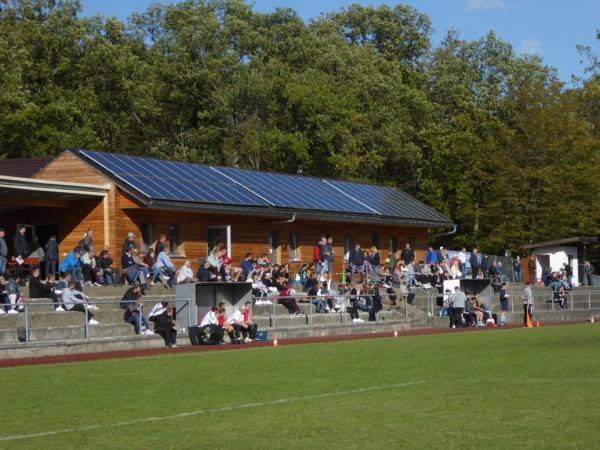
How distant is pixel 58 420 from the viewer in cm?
1352

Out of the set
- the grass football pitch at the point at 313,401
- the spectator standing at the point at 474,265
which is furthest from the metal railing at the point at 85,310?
the spectator standing at the point at 474,265

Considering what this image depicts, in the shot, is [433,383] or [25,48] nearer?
[433,383]

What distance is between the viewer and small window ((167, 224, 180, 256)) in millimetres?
41625

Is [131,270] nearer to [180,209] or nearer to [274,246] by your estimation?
[180,209]

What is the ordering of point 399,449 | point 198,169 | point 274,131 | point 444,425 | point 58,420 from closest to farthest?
point 399,449 → point 444,425 → point 58,420 → point 198,169 → point 274,131

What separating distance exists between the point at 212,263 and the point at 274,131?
34.7 meters

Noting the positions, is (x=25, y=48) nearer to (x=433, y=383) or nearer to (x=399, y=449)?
(x=433, y=383)

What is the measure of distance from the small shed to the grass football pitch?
106ft

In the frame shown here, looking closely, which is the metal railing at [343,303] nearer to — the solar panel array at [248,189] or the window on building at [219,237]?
the solar panel array at [248,189]

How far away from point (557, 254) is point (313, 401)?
43.7 m

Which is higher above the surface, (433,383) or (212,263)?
(212,263)

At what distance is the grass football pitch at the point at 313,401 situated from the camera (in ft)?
37.6

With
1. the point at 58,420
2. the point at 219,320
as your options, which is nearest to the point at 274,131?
the point at 219,320

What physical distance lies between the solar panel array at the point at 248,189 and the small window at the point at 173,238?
1495 millimetres
